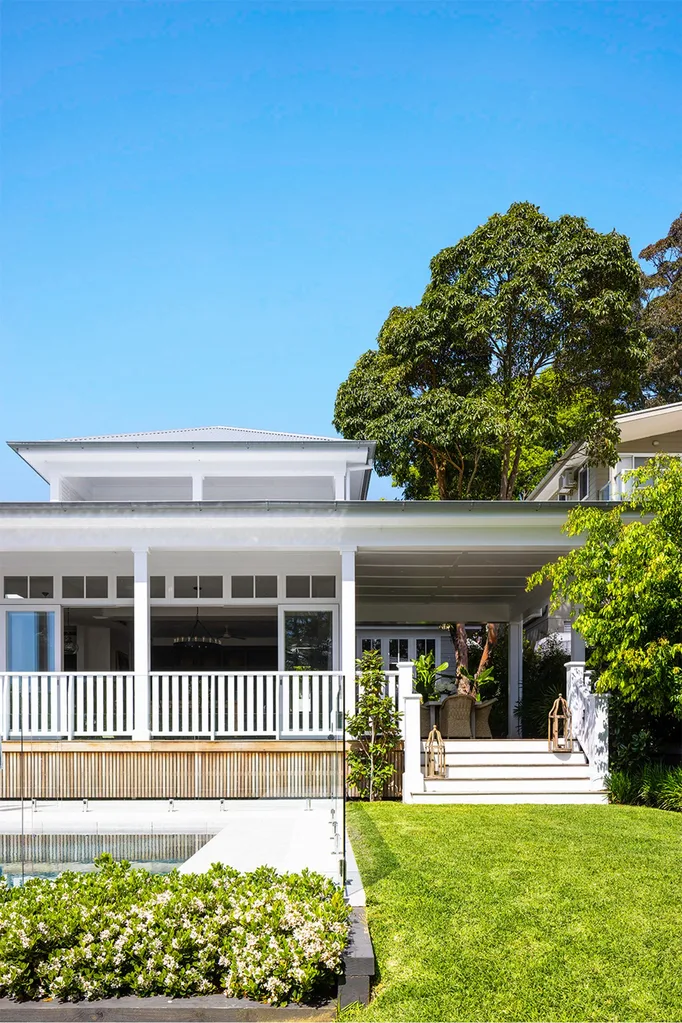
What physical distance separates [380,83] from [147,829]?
1014 cm

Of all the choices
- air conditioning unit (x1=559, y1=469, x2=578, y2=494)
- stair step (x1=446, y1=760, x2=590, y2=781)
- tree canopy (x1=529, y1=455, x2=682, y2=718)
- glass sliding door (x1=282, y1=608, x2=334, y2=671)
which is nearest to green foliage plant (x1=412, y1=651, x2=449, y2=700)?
glass sliding door (x1=282, y1=608, x2=334, y2=671)

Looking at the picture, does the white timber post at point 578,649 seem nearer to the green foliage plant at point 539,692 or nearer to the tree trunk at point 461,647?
the green foliage plant at point 539,692

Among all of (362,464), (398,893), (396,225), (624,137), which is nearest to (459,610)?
(362,464)

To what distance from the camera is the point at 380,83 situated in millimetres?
12602

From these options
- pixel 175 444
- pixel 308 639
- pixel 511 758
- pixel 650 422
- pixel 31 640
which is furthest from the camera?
pixel 650 422

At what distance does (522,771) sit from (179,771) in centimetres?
440

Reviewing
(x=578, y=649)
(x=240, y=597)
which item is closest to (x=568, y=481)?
(x=578, y=649)

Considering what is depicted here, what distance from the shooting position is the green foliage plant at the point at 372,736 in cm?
1112

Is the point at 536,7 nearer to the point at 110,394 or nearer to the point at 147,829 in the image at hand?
the point at 147,829

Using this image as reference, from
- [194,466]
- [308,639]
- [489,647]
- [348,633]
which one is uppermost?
[194,466]

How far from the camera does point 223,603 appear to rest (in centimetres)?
1402

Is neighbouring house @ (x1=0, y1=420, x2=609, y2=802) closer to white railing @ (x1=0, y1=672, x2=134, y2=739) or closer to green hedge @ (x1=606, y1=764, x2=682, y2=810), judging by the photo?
white railing @ (x1=0, y1=672, x2=134, y2=739)

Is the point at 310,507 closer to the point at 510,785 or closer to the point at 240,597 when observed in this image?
the point at 240,597

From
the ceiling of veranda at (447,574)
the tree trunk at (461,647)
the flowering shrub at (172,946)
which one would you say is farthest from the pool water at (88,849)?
the tree trunk at (461,647)
